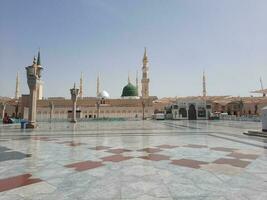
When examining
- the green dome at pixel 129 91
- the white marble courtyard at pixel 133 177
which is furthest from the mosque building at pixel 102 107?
the white marble courtyard at pixel 133 177

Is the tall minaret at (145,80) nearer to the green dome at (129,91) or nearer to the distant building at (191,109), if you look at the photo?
the green dome at (129,91)

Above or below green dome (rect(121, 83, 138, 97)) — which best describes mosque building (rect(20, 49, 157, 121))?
below

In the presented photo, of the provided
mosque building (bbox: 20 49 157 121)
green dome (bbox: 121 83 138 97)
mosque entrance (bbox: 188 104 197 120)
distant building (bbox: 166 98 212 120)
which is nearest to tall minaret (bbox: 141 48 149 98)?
mosque building (bbox: 20 49 157 121)

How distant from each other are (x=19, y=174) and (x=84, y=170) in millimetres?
1052

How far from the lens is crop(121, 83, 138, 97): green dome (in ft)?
210

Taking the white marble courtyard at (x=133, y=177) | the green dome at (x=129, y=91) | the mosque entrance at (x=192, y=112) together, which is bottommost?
the white marble courtyard at (x=133, y=177)

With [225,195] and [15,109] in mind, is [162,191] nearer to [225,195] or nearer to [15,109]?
[225,195]

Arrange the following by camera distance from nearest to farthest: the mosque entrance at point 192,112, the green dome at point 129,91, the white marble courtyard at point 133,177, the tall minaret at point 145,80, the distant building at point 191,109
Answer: the white marble courtyard at point 133,177 < the distant building at point 191,109 < the mosque entrance at point 192,112 < the tall minaret at point 145,80 < the green dome at point 129,91

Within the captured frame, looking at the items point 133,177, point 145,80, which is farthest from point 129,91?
point 133,177

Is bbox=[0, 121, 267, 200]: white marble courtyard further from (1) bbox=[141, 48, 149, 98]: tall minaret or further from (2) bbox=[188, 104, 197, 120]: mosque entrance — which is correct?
(1) bbox=[141, 48, 149, 98]: tall minaret

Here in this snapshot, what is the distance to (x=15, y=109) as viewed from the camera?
2299 inches

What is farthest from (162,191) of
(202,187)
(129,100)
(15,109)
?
(15,109)

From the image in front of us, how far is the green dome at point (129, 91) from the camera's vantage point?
64.0 metres

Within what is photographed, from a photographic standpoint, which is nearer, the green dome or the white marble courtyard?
the white marble courtyard
